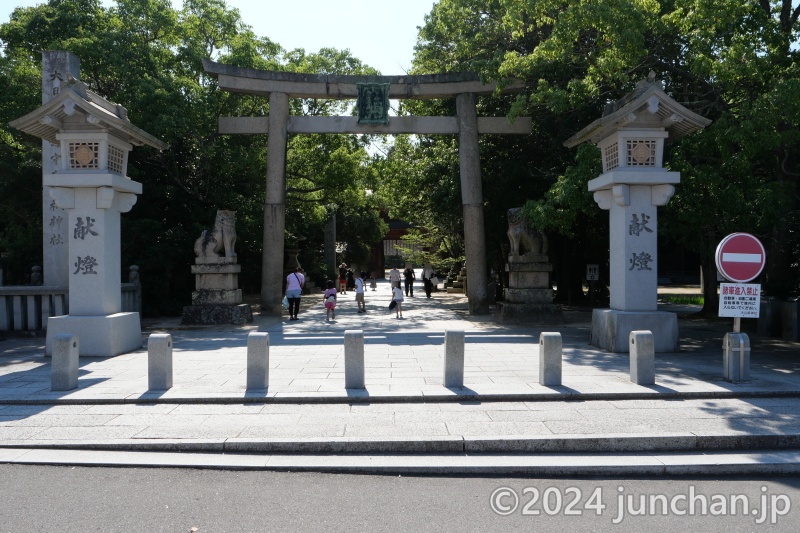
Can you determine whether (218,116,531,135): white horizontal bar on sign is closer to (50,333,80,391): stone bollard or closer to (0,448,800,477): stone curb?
(50,333,80,391): stone bollard

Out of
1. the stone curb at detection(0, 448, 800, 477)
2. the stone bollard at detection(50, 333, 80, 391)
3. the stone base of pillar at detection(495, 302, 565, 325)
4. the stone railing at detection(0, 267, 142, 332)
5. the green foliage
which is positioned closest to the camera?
the stone curb at detection(0, 448, 800, 477)

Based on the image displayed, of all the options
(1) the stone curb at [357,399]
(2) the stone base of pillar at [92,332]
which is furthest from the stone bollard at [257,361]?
(2) the stone base of pillar at [92,332]

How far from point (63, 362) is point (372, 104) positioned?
12.1 m

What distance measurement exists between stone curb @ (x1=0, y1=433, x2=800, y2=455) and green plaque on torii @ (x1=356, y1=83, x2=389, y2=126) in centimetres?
1324

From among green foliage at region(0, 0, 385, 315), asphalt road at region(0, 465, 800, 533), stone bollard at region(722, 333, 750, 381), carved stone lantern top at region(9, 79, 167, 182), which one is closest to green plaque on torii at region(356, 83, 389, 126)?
green foliage at region(0, 0, 385, 315)

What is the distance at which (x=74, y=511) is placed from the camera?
484cm

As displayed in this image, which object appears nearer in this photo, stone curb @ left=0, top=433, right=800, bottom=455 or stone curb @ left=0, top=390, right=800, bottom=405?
stone curb @ left=0, top=433, right=800, bottom=455

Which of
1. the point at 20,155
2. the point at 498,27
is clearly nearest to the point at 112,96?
the point at 20,155

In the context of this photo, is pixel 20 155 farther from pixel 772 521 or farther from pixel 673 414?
pixel 772 521

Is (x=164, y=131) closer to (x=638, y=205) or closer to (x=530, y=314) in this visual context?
(x=530, y=314)

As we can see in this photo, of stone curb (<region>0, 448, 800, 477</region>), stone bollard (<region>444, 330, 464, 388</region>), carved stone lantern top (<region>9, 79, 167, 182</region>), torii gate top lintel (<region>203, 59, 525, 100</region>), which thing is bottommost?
stone curb (<region>0, 448, 800, 477</region>)

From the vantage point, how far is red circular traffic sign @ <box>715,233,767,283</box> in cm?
841

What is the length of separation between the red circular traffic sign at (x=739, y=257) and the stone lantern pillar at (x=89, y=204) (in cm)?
1038

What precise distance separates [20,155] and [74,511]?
17.0 metres
